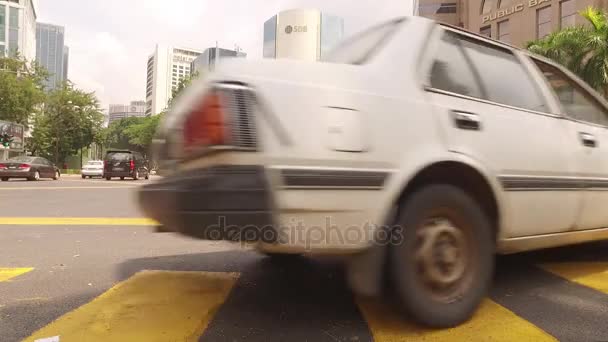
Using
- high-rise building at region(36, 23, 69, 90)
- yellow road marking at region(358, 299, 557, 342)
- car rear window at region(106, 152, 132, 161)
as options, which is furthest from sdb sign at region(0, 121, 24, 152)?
high-rise building at region(36, 23, 69, 90)

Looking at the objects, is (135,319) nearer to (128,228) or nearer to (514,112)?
(514,112)

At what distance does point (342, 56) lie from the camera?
2.73 metres

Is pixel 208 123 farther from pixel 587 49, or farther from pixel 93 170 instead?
pixel 93 170

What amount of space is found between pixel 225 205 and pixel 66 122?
161ft

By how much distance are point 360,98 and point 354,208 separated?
21.1 inches

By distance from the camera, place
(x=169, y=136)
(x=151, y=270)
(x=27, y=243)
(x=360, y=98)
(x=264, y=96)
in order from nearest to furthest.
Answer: (x=264, y=96) < (x=360, y=98) < (x=169, y=136) < (x=151, y=270) < (x=27, y=243)

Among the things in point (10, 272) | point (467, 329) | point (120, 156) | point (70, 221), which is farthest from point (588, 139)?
point (120, 156)

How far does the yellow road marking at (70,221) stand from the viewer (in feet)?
20.5

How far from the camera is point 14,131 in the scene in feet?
113

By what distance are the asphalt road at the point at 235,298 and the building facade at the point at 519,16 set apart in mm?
26758

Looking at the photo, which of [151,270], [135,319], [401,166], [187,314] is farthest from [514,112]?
[151,270]

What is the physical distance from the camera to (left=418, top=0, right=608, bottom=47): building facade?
3033cm

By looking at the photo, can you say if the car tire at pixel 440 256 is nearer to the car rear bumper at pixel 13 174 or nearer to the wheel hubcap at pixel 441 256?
the wheel hubcap at pixel 441 256

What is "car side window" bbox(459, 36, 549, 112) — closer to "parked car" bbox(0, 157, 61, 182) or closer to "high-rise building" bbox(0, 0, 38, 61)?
"parked car" bbox(0, 157, 61, 182)
